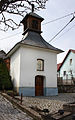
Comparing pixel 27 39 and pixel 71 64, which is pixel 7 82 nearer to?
pixel 27 39

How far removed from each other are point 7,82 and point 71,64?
17.2 metres

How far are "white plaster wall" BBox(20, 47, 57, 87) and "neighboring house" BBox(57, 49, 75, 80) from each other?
1239 centimetres

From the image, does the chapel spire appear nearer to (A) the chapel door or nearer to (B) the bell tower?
(B) the bell tower

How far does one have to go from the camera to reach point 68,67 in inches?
1117

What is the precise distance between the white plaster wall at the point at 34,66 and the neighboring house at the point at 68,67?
1239 centimetres

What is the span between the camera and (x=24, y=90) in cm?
1255

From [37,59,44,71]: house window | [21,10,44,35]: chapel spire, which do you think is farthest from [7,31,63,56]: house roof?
[37,59,44,71]: house window

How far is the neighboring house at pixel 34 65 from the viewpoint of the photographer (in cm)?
1280

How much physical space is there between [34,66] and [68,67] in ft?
53.9

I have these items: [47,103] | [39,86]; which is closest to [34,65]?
[39,86]

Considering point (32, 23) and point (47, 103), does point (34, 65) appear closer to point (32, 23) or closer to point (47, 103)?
point (32, 23)

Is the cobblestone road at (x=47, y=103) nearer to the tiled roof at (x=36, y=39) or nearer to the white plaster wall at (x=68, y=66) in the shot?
the tiled roof at (x=36, y=39)

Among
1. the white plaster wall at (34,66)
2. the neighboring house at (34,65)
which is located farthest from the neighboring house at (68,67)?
the neighboring house at (34,65)

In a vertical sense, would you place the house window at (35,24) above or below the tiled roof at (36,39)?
above
